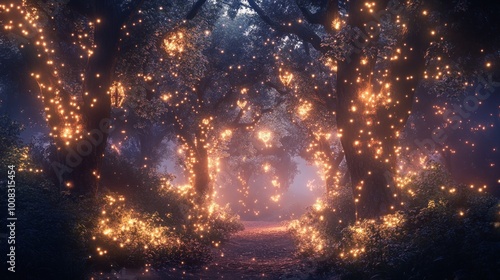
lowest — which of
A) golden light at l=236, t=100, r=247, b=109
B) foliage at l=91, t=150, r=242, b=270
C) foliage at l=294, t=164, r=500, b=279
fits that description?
foliage at l=294, t=164, r=500, b=279

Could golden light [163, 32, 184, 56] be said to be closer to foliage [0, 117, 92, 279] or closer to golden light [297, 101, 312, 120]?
golden light [297, 101, 312, 120]

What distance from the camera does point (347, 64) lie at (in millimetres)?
11555

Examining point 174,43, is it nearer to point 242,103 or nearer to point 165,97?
point 165,97

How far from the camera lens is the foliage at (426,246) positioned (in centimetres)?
536

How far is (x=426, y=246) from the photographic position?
6.55 metres

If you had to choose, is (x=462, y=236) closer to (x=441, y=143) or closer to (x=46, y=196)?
(x=46, y=196)

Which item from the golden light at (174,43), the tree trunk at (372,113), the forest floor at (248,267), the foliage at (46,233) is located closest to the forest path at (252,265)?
the forest floor at (248,267)

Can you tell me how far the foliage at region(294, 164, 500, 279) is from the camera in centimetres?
536

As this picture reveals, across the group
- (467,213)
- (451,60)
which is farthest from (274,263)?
(451,60)

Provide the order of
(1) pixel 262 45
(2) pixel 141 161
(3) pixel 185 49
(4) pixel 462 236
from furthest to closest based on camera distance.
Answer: (2) pixel 141 161, (1) pixel 262 45, (3) pixel 185 49, (4) pixel 462 236

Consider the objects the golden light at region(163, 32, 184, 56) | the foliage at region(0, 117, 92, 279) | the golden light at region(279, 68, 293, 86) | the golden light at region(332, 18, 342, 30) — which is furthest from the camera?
the golden light at region(279, 68, 293, 86)

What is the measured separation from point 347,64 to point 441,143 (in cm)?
2077

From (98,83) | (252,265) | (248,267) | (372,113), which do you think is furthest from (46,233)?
(372,113)

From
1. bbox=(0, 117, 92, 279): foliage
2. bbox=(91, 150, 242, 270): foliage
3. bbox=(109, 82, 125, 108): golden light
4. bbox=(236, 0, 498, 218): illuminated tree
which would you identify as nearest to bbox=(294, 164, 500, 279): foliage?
bbox=(236, 0, 498, 218): illuminated tree
